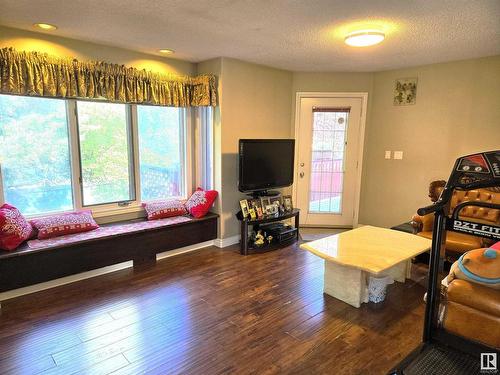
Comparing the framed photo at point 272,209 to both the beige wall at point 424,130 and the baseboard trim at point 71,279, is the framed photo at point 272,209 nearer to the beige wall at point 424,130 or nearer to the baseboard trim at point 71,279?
the baseboard trim at point 71,279

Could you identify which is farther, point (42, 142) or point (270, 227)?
point (270, 227)

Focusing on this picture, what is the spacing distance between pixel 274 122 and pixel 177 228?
81.8 inches

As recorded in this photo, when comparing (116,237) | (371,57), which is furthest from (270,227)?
(371,57)

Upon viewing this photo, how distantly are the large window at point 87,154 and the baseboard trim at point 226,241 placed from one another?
82 centimetres

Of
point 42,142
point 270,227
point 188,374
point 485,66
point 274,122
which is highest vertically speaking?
point 485,66

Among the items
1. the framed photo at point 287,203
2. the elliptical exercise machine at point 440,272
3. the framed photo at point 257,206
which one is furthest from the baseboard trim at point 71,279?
the elliptical exercise machine at point 440,272

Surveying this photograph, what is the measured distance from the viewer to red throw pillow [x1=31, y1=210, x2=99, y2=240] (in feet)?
10.4

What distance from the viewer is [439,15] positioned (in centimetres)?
249

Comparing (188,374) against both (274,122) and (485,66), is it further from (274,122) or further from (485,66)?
(485,66)

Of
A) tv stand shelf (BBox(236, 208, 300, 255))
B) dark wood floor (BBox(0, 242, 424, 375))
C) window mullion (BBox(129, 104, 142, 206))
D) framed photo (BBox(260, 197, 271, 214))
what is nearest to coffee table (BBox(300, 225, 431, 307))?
dark wood floor (BBox(0, 242, 424, 375))

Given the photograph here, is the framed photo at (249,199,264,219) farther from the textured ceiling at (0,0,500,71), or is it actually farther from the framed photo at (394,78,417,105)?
the framed photo at (394,78,417,105)

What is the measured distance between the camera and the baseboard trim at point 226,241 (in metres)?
4.35

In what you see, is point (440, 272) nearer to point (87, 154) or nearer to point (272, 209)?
point (272, 209)

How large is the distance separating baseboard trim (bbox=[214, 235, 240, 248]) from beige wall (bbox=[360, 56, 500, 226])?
2.11 metres
